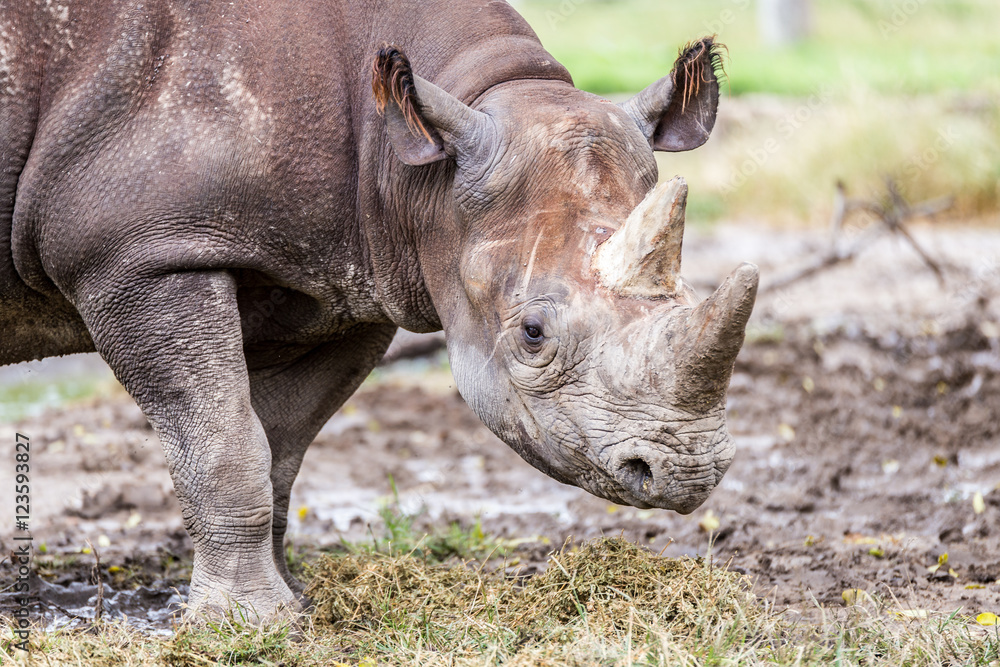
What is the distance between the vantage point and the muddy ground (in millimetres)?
5133

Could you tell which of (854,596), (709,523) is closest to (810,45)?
(709,523)

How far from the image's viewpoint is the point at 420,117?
13.0ft

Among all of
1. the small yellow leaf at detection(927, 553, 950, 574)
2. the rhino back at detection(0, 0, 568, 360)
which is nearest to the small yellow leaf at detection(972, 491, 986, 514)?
the small yellow leaf at detection(927, 553, 950, 574)

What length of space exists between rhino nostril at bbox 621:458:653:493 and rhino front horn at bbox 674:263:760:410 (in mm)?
252

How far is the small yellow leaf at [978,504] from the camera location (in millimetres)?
5804

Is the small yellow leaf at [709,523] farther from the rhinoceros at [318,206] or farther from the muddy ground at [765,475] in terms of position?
the rhinoceros at [318,206]

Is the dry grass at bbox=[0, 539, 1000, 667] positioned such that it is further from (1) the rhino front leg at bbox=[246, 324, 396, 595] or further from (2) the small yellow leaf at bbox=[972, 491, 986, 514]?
(2) the small yellow leaf at bbox=[972, 491, 986, 514]

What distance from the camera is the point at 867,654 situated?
3.76 meters

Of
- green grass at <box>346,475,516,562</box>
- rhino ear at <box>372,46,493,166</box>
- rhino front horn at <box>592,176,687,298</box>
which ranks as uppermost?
rhino ear at <box>372,46,493,166</box>

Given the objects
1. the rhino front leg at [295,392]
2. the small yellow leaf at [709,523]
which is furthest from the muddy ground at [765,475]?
the rhino front leg at [295,392]

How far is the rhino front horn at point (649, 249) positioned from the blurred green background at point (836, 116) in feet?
15.1

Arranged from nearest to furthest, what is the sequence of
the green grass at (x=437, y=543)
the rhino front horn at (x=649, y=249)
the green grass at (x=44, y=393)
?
the rhino front horn at (x=649, y=249), the green grass at (x=437, y=543), the green grass at (x=44, y=393)

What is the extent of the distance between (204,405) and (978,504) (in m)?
3.81

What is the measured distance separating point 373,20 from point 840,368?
5.53 m
